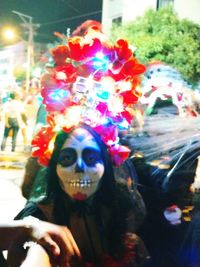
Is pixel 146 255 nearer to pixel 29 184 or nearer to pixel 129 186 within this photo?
pixel 129 186

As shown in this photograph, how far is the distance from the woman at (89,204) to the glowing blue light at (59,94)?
181 mm

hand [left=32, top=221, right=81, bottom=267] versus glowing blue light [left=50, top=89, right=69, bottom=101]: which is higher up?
glowing blue light [left=50, top=89, right=69, bottom=101]

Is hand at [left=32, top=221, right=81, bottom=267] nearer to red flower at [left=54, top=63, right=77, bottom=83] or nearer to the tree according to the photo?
red flower at [left=54, top=63, right=77, bottom=83]

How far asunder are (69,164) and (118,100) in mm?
→ 406

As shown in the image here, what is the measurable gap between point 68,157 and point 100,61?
491mm

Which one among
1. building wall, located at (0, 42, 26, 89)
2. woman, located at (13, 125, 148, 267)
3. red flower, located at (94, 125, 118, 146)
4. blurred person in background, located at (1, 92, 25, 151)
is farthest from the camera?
building wall, located at (0, 42, 26, 89)

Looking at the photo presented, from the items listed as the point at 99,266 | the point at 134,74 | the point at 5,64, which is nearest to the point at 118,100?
the point at 134,74

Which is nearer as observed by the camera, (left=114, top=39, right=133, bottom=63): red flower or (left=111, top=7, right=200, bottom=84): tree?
(left=114, top=39, right=133, bottom=63): red flower

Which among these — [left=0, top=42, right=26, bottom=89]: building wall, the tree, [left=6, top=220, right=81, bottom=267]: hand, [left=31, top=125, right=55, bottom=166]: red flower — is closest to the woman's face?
[left=31, top=125, right=55, bottom=166]: red flower

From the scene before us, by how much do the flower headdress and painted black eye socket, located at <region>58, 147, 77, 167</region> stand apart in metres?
0.10

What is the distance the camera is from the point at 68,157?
2.04 m

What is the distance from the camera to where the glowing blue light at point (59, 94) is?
6.98 feet

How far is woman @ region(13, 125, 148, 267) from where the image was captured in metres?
1.94

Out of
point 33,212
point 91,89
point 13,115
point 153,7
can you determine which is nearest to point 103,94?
point 91,89
